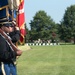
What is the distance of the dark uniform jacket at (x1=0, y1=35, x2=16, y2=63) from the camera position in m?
5.33

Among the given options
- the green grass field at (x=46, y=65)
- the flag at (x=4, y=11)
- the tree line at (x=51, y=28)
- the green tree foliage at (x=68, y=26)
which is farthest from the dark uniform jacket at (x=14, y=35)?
the green tree foliage at (x=68, y=26)

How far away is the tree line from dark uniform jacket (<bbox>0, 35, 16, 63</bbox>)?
329 ft

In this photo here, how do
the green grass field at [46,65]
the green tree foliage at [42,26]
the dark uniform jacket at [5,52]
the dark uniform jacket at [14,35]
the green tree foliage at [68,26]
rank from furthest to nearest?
the green tree foliage at [42,26] < the green tree foliage at [68,26] < the green grass field at [46,65] < the dark uniform jacket at [14,35] < the dark uniform jacket at [5,52]

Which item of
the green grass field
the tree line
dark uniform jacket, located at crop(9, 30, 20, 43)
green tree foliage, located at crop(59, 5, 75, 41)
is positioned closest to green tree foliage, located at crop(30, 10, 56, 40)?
the tree line

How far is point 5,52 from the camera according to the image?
17.5 feet

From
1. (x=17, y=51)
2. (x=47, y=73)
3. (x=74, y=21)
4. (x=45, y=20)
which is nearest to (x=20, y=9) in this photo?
(x=17, y=51)

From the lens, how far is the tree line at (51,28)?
11041 cm

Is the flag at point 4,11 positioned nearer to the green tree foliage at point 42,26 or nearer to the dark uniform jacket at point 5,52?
the dark uniform jacket at point 5,52

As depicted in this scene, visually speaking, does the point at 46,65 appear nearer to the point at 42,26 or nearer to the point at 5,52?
Result: the point at 5,52

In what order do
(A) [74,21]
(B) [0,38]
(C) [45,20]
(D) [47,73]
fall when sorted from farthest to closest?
(C) [45,20]
(A) [74,21]
(D) [47,73]
(B) [0,38]

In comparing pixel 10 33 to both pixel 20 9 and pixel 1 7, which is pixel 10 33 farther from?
pixel 20 9

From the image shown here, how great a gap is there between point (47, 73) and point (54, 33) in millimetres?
104744

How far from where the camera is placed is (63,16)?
115m

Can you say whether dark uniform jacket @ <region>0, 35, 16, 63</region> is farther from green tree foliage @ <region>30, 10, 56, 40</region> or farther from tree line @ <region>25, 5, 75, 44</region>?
green tree foliage @ <region>30, 10, 56, 40</region>
